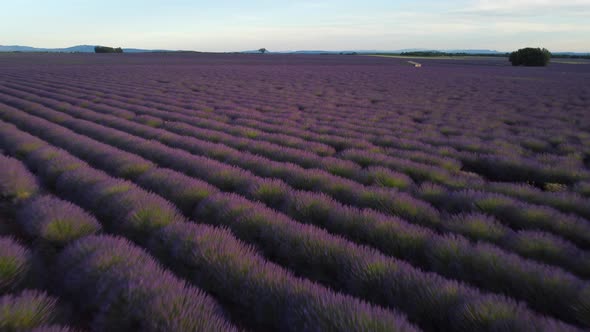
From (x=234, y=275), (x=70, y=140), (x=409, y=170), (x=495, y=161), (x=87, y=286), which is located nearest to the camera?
(x=87, y=286)

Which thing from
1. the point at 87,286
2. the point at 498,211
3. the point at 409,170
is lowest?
the point at 409,170

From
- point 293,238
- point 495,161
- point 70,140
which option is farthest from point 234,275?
point 70,140

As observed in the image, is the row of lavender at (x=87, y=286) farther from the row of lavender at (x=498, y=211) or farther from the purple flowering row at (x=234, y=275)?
the row of lavender at (x=498, y=211)

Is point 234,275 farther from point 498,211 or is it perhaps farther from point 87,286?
point 498,211

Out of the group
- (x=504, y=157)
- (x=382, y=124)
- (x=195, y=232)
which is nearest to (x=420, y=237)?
(x=195, y=232)

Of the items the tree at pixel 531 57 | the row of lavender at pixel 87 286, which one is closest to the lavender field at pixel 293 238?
the row of lavender at pixel 87 286

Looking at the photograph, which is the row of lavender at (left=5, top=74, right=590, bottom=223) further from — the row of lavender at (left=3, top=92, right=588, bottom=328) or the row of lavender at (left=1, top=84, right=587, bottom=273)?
the row of lavender at (left=3, top=92, right=588, bottom=328)

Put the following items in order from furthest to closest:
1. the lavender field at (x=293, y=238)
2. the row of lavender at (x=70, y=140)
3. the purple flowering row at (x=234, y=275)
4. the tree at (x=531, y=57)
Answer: the tree at (x=531, y=57), the row of lavender at (x=70, y=140), the lavender field at (x=293, y=238), the purple flowering row at (x=234, y=275)

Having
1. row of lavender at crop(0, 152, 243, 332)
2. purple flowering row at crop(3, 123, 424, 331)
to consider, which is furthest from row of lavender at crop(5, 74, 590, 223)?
row of lavender at crop(0, 152, 243, 332)
